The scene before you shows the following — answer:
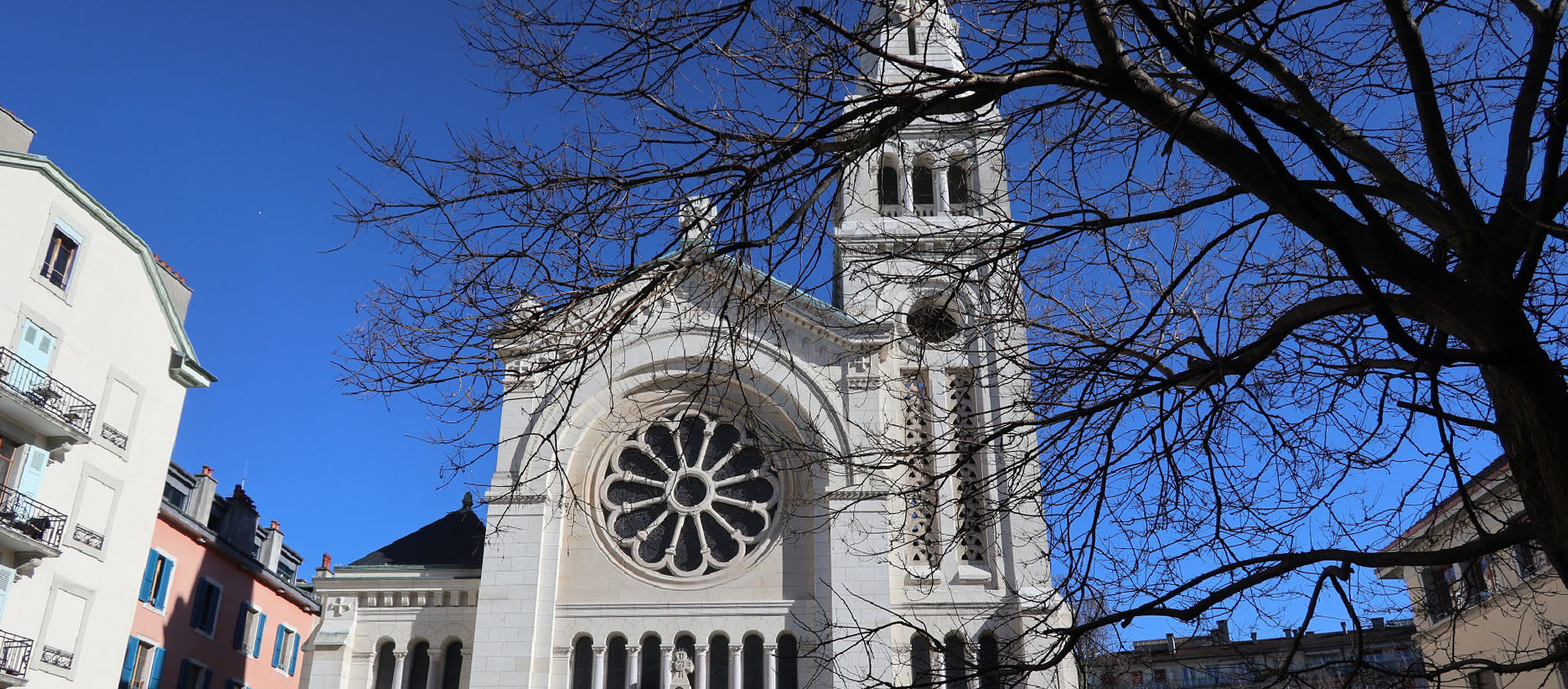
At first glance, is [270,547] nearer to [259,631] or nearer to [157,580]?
[259,631]

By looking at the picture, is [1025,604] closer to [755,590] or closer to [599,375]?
[755,590]

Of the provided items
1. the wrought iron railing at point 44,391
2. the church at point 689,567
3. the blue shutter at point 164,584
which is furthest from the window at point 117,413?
the church at point 689,567

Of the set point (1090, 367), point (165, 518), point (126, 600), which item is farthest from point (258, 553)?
point (1090, 367)

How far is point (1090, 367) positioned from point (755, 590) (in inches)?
608

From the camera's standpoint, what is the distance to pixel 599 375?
23406 millimetres

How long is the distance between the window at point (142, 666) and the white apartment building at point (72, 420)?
114cm

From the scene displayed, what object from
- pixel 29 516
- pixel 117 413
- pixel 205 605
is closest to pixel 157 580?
pixel 205 605

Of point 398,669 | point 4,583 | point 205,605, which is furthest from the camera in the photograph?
point 205,605

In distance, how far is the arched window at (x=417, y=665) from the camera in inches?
871

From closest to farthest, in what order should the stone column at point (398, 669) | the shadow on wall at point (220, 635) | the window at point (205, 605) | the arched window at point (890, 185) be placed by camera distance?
the stone column at point (398, 669), the shadow on wall at point (220, 635), the arched window at point (890, 185), the window at point (205, 605)

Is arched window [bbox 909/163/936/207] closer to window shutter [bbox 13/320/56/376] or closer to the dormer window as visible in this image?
the dormer window

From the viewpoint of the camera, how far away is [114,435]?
2455cm

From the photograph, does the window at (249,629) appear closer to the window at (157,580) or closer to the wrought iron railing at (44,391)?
the window at (157,580)

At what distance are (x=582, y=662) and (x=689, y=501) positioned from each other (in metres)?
3.56
